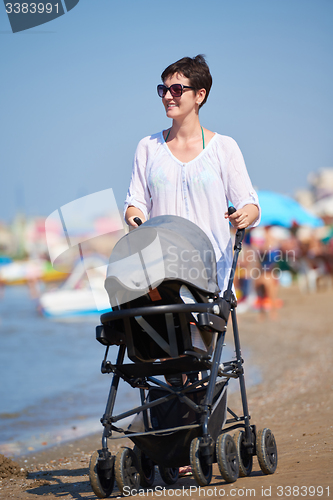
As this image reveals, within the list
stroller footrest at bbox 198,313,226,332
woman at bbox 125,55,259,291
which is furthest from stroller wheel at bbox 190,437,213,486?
woman at bbox 125,55,259,291

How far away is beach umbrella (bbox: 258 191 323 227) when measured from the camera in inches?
618

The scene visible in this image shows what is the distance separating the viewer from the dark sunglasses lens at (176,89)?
308 centimetres

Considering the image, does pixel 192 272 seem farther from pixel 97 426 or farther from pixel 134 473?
pixel 97 426

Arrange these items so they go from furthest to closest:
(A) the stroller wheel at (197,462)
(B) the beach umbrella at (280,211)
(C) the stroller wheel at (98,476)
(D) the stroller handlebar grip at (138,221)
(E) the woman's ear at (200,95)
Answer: (B) the beach umbrella at (280,211) → (E) the woman's ear at (200,95) → (D) the stroller handlebar grip at (138,221) → (C) the stroller wheel at (98,476) → (A) the stroller wheel at (197,462)

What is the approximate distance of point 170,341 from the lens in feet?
8.79

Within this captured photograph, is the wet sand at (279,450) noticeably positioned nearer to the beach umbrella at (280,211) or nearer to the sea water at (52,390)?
the sea water at (52,390)

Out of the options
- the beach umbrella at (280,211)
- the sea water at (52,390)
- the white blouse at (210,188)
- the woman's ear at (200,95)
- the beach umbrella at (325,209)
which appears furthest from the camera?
the beach umbrella at (325,209)

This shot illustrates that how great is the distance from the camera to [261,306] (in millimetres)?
15742

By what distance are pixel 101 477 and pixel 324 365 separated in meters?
5.72

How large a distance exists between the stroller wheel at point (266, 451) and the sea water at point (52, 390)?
250 centimetres

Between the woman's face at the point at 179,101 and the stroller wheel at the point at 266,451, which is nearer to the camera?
the stroller wheel at the point at 266,451

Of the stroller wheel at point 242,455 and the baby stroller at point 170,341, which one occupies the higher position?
the baby stroller at point 170,341

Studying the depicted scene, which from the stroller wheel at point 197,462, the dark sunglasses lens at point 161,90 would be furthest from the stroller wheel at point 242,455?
the dark sunglasses lens at point 161,90

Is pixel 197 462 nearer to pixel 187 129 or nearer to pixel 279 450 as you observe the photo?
pixel 279 450
